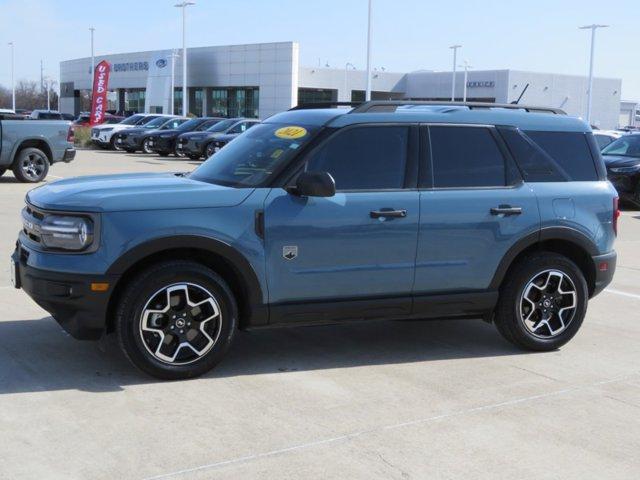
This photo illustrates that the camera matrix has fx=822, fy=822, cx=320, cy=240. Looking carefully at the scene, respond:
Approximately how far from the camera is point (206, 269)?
5.29 m

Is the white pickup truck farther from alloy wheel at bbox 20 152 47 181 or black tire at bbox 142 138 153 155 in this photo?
black tire at bbox 142 138 153 155

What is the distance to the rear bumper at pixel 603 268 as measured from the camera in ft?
21.2

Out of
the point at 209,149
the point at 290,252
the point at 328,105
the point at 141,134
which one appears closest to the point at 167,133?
the point at 141,134

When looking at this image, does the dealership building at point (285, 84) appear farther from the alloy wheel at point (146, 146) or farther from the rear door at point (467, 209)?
the rear door at point (467, 209)

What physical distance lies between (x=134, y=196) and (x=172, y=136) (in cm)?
2557

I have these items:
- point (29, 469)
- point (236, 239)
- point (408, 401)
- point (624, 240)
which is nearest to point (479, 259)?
point (408, 401)

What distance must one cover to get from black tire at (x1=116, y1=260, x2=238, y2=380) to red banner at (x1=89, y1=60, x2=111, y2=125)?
42.3 metres

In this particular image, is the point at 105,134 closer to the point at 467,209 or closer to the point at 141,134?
the point at 141,134

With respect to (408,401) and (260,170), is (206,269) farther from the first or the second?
(408,401)

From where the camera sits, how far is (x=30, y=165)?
60.5 ft

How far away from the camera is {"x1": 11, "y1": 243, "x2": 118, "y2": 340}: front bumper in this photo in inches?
197

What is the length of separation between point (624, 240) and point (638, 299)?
4.85m

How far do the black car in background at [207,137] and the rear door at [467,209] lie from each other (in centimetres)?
2161

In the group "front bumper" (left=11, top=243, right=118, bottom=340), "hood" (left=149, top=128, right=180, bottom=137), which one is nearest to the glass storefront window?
"hood" (left=149, top=128, right=180, bottom=137)
